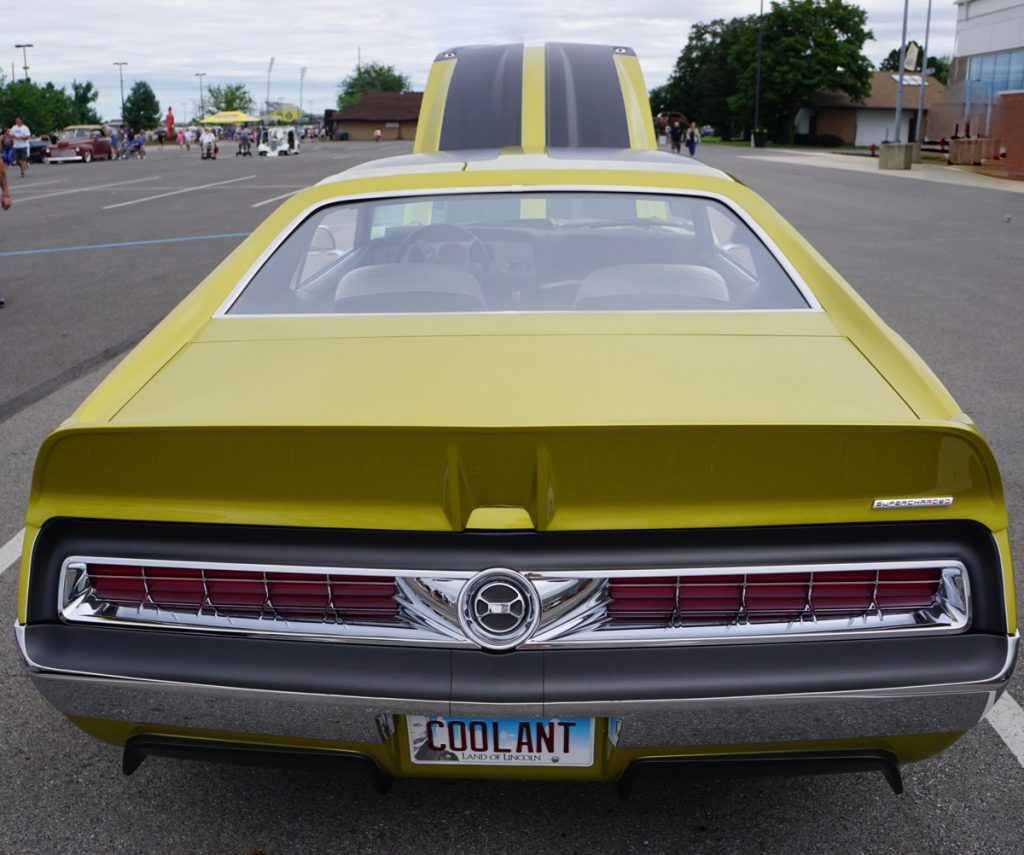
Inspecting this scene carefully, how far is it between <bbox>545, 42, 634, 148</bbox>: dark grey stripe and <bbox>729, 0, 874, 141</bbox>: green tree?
89019 mm

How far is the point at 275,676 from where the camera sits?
88.1 inches

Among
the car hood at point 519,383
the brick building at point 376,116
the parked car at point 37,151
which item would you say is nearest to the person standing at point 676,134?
the parked car at point 37,151

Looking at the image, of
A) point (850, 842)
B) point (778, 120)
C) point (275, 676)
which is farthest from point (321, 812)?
point (778, 120)

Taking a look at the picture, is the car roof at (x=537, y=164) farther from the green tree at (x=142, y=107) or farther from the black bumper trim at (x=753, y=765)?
the green tree at (x=142, y=107)

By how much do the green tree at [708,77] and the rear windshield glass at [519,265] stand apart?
109 meters

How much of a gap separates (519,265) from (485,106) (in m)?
5.04

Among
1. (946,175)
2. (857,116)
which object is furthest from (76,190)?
(857,116)

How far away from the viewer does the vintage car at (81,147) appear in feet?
165

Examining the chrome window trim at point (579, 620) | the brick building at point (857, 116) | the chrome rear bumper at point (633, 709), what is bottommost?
the chrome rear bumper at point (633, 709)

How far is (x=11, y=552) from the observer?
4.66m

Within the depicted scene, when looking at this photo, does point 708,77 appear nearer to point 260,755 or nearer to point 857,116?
point 857,116

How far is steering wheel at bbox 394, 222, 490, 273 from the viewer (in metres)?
3.69

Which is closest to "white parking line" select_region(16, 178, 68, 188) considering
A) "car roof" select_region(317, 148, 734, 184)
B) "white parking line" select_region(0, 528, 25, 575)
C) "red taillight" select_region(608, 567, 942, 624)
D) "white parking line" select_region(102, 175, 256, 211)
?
"white parking line" select_region(102, 175, 256, 211)

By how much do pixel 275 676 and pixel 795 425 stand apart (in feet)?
3.74
